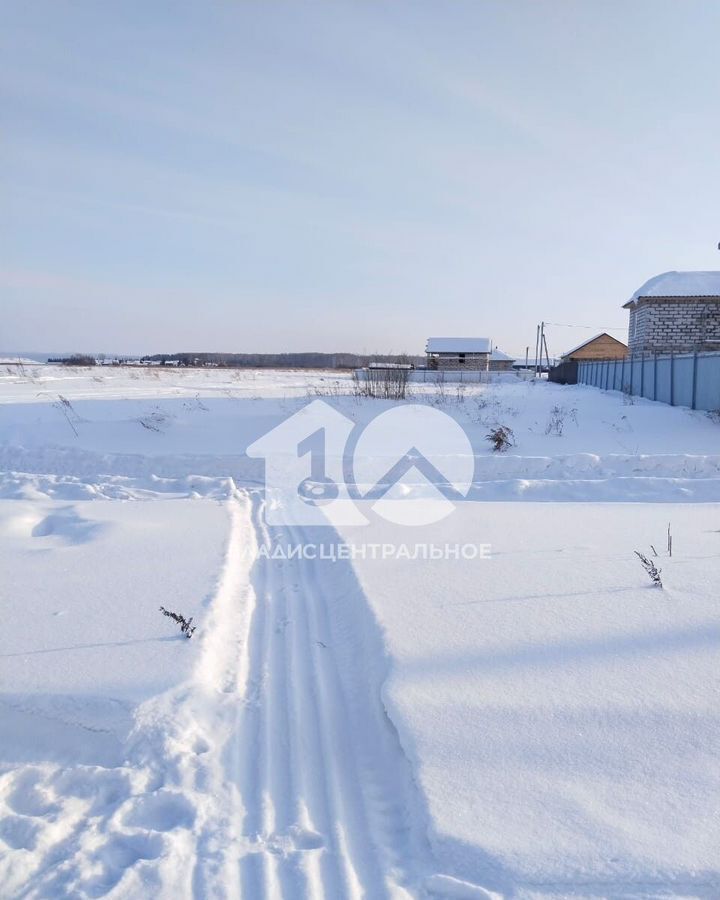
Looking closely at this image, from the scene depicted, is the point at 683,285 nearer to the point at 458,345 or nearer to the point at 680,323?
the point at 680,323

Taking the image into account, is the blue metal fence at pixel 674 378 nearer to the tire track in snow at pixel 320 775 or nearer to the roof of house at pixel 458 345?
the tire track in snow at pixel 320 775

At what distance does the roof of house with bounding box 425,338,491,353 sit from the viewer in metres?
49.0

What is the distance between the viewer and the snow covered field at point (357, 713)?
202 cm

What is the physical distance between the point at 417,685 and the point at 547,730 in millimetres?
653

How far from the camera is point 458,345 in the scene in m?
49.8

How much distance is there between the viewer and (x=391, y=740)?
2.74m

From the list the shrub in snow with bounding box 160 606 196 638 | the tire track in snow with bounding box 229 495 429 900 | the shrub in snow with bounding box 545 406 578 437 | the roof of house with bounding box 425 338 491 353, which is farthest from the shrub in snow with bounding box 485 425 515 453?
the roof of house with bounding box 425 338 491 353

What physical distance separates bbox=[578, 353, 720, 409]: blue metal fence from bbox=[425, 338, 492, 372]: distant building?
22645mm

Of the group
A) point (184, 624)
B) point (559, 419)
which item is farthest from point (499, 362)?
point (184, 624)

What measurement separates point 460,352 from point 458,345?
2.71 feet

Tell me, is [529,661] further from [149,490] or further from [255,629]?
[149,490]

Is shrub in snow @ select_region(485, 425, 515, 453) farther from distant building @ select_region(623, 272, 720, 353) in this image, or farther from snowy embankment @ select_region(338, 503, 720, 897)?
A: distant building @ select_region(623, 272, 720, 353)

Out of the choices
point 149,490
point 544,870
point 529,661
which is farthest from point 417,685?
point 149,490

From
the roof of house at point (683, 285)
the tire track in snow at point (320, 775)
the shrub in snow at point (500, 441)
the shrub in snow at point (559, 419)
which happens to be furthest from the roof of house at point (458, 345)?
the tire track in snow at point (320, 775)
